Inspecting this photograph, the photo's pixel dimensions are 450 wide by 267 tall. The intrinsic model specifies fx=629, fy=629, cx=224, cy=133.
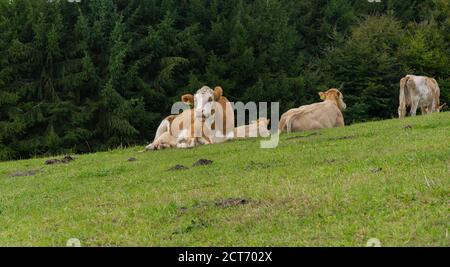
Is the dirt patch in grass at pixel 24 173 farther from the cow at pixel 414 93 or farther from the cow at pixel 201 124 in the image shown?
the cow at pixel 414 93

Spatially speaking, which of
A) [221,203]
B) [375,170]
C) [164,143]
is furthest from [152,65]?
[221,203]

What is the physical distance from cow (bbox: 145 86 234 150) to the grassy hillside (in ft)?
10.2

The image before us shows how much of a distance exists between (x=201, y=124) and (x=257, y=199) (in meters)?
9.18

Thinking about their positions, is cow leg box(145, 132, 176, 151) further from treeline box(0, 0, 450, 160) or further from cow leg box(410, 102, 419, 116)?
treeline box(0, 0, 450, 160)

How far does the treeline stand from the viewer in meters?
35.4

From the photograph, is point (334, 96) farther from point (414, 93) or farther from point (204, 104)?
point (204, 104)

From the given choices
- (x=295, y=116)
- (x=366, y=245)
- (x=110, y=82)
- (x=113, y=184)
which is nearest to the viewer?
(x=366, y=245)

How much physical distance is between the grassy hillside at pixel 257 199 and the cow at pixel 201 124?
3.12m

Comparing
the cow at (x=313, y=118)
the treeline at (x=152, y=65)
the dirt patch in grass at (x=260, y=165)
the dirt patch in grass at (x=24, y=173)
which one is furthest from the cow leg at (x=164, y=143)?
the treeline at (x=152, y=65)

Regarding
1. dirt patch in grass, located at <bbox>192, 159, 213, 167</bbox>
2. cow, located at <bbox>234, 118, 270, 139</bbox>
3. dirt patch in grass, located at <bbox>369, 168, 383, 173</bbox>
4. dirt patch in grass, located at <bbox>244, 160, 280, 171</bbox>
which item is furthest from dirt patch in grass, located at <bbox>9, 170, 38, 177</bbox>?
dirt patch in grass, located at <bbox>369, 168, 383, 173</bbox>

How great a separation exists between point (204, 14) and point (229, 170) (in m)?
32.0

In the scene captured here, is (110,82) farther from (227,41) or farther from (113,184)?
(113,184)
